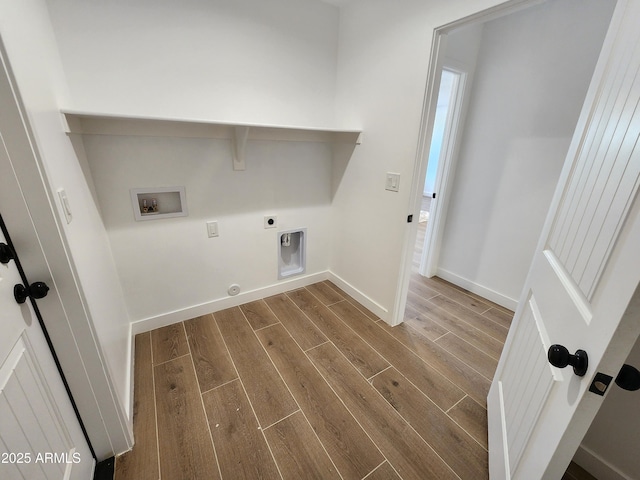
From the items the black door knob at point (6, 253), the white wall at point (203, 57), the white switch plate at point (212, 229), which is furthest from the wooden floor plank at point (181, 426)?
the white wall at point (203, 57)

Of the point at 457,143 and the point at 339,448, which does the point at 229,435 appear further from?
the point at 457,143

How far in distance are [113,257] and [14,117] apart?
116 cm

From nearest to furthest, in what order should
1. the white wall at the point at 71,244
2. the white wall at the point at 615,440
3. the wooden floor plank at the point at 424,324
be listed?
the white wall at the point at 71,244 < the white wall at the point at 615,440 < the wooden floor plank at the point at 424,324

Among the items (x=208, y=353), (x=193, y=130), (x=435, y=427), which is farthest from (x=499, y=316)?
(x=193, y=130)

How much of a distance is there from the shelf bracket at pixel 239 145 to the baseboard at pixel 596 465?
2.35 meters

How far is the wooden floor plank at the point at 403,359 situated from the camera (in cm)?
150

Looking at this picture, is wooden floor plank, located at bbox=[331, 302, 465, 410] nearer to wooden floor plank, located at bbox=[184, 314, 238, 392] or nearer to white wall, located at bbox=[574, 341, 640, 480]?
white wall, located at bbox=[574, 341, 640, 480]

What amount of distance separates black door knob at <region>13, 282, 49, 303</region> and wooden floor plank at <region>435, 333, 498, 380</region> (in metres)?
2.10

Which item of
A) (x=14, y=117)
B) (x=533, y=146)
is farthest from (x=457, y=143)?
(x=14, y=117)

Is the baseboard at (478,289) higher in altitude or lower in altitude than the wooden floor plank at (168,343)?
higher

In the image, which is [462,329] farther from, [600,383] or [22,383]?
[22,383]

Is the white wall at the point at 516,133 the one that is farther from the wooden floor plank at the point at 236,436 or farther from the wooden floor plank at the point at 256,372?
the wooden floor plank at the point at 236,436

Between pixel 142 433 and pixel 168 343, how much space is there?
624 millimetres

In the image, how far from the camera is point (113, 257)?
165 cm
